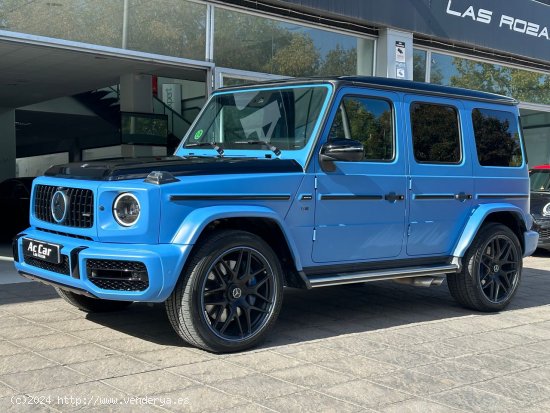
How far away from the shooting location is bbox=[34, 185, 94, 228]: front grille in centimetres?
434

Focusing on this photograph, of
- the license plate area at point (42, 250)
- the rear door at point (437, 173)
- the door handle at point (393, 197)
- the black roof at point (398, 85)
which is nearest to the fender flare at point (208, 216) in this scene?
the license plate area at point (42, 250)

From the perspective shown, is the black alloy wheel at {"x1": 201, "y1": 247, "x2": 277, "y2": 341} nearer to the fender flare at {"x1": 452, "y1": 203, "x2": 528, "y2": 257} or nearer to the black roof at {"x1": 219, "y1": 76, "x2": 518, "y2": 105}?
the black roof at {"x1": 219, "y1": 76, "x2": 518, "y2": 105}

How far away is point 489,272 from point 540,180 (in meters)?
6.64

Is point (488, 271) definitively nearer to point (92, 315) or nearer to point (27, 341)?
point (92, 315)

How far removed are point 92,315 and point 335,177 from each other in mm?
2393

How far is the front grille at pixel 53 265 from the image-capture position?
4312 mm

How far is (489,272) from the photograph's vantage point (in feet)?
20.4

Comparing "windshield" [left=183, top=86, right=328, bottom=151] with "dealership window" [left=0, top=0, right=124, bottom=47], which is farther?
"dealership window" [left=0, top=0, right=124, bottom=47]

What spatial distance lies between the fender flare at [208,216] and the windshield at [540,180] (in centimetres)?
860

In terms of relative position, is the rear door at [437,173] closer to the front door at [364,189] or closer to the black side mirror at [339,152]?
the front door at [364,189]

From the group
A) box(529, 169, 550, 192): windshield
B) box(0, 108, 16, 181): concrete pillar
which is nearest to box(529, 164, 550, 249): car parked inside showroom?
box(529, 169, 550, 192): windshield

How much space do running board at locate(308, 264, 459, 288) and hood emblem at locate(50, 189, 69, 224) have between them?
1.85 meters

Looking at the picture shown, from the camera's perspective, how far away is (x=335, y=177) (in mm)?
5000

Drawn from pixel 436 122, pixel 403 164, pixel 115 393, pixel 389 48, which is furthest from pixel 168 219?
pixel 389 48
